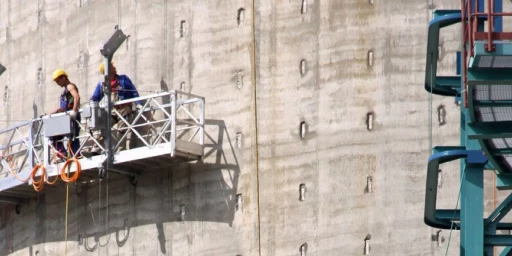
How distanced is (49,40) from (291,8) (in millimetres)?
5869

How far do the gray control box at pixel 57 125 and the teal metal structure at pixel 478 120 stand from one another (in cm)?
899

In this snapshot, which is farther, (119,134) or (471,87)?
(119,134)

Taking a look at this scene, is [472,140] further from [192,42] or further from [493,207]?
[192,42]

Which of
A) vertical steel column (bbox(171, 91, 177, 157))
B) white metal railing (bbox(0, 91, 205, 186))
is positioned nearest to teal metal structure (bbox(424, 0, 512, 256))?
vertical steel column (bbox(171, 91, 177, 157))

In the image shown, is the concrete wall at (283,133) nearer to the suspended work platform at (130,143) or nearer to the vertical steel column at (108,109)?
the suspended work platform at (130,143)

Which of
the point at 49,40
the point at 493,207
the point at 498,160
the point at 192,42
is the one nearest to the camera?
the point at 498,160

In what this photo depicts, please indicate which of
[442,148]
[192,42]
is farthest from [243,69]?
[442,148]

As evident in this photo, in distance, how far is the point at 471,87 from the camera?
25.7 metres

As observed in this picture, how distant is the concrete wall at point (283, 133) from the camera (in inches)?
1441

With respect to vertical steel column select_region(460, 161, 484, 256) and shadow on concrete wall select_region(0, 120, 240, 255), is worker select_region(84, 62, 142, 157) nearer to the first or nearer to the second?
shadow on concrete wall select_region(0, 120, 240, 255)

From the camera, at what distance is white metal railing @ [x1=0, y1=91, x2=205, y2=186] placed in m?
36.4

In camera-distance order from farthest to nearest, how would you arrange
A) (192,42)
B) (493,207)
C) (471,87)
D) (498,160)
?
(192,42), (493,207), (498,160), (471,87)

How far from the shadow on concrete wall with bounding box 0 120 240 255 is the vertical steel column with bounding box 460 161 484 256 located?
969cm

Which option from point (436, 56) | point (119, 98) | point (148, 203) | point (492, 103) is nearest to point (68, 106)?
point (119, 98)
